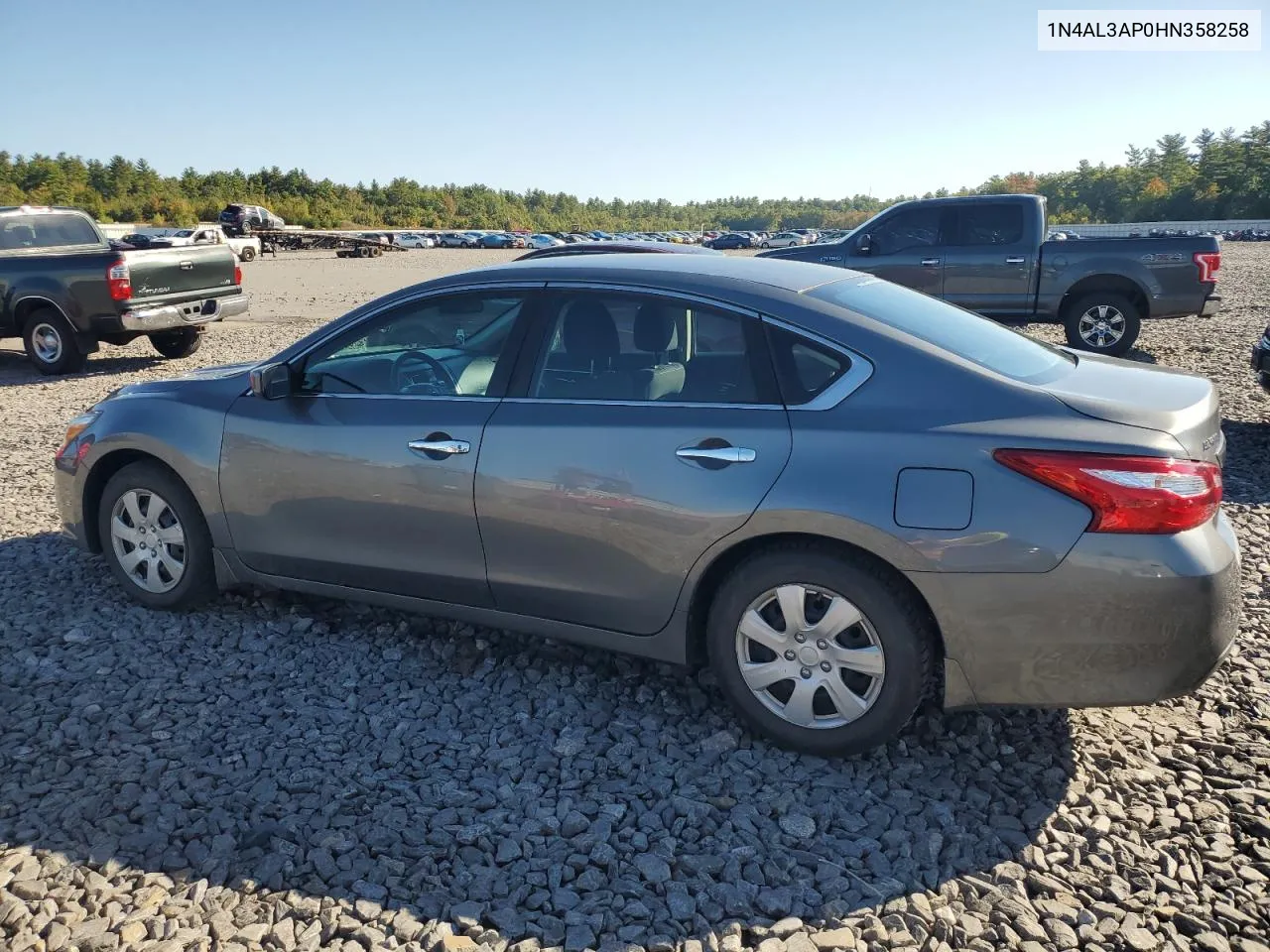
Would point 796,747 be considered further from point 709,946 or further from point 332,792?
point 332,792

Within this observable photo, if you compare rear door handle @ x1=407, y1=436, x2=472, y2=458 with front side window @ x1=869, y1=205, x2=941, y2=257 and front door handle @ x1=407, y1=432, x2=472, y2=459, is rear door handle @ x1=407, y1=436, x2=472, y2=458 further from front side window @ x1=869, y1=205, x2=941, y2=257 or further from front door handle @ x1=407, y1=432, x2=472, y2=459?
front side window @ x1=869, y1=205, x2=941, y2=257

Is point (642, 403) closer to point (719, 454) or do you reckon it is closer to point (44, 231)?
point (719, 454)

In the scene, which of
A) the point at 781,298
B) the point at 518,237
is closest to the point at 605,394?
the point at 781,298

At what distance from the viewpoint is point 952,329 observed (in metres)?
3.55

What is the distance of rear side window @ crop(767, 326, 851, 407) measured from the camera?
3193 mm

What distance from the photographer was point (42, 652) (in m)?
4.13

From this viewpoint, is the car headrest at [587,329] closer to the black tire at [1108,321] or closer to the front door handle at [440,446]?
the front door handle at [440,446]

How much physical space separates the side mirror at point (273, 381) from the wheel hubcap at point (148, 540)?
31.4 inches

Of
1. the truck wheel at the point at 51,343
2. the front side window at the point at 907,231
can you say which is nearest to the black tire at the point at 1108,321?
the front side window at the point at 907,231

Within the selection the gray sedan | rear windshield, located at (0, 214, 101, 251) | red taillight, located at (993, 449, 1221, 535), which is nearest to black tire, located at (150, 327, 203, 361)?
rear windshield, located at (0, 214, 101, 251)

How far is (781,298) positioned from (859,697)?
137 cm

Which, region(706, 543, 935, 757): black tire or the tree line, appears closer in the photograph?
region(706, 543, 935, 757): black tire

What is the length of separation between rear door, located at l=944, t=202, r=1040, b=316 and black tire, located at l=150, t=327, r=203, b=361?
9.71m

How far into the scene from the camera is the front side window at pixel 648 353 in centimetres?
333
